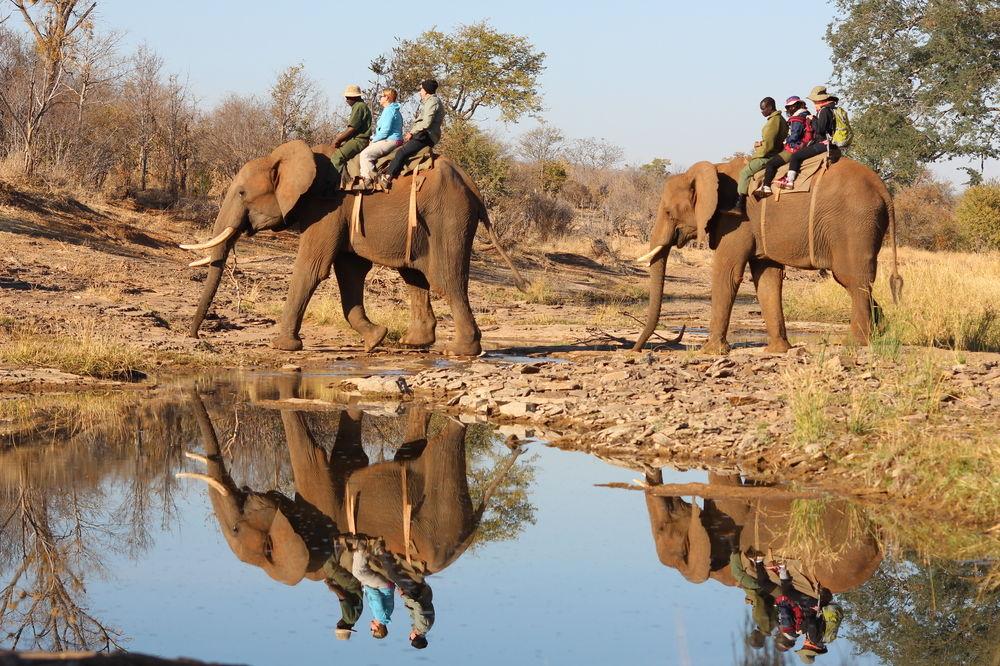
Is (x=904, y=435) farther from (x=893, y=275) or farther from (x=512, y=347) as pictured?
(x=512, y=347)

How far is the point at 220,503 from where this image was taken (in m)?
7.88

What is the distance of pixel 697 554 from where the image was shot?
6.89 metres

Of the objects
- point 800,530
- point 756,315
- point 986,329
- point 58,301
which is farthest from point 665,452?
point 756,315

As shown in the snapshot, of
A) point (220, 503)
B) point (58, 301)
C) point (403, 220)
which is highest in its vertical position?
point (403, 220)

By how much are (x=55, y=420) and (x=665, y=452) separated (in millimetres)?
4675

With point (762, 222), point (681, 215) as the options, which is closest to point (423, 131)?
point (681, 215)

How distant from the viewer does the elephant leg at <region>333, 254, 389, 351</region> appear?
1483cm

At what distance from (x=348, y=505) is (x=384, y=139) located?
7.04 meters

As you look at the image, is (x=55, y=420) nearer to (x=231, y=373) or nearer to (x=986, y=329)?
(x=231, y=373)

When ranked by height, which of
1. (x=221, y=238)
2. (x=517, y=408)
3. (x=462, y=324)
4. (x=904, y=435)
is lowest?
(x=517, y=408)

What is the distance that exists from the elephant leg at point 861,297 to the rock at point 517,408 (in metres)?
4.40

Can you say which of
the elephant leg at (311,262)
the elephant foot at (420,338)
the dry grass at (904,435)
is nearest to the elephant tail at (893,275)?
the dry grass at (904,435)

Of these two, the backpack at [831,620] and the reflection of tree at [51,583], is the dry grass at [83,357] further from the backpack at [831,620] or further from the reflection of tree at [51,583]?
the backpack at [831,620]

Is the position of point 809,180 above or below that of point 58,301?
above
